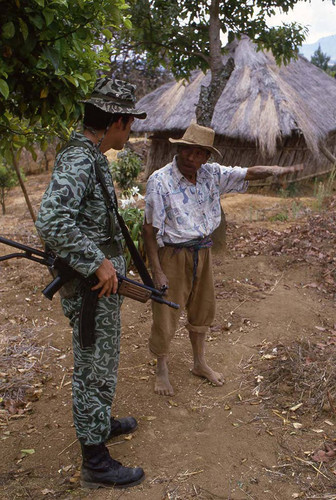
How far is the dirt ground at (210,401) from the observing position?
2.62 meters

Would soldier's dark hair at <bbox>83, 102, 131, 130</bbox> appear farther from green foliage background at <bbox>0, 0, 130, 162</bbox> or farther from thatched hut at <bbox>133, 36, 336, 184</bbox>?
thatched hut at <bbox>133, 36, 336, 184</bbox>

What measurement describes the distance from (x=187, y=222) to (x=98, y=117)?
994 millimetres

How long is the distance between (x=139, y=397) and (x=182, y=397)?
0.31 m

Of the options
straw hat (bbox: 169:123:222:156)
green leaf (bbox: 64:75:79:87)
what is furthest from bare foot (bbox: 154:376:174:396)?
green leaf (bbox: 64:75:79:87)

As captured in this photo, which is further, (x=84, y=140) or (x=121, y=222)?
(x=121, y=222)

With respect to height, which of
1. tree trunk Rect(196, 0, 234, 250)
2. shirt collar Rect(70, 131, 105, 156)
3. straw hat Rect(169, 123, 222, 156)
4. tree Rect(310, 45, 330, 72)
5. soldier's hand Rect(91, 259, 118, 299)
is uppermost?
tree Rect(310, 45, 330, 72)

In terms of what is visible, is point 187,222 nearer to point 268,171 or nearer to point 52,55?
point 268,171

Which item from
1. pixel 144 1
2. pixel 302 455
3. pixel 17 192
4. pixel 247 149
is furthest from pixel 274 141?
pixel 302 455

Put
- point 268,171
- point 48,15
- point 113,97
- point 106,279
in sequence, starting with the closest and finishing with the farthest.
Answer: point 48,15 → point 106,279 → point 113,97 → point 268,171

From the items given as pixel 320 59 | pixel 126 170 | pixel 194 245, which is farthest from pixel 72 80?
pixel 320 59

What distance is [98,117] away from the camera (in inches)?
93.3

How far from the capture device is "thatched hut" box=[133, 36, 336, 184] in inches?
466

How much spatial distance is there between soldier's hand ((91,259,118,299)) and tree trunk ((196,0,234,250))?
14.9ft

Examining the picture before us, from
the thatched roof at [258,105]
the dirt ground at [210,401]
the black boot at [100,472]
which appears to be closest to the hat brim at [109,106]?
the black boot at [100,472]
